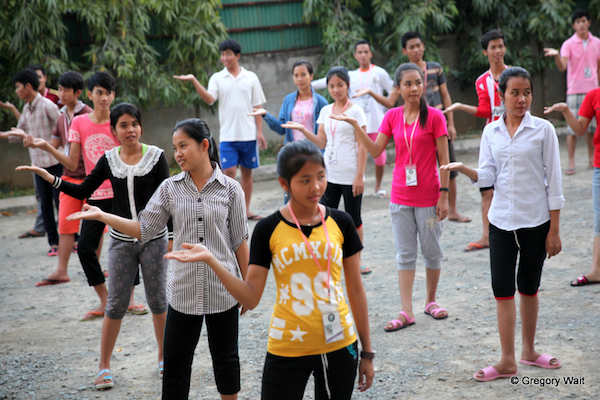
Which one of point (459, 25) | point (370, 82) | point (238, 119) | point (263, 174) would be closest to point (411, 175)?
point (238, 119)

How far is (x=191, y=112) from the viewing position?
1139 cm

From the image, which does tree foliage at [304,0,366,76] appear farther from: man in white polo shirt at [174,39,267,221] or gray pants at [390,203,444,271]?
gray pants at [390,203,444,271]

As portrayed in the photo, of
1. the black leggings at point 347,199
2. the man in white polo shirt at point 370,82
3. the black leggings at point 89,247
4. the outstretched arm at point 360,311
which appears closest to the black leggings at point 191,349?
the outstretched arm at point 360,311

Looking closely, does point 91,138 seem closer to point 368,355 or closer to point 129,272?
point 129,272

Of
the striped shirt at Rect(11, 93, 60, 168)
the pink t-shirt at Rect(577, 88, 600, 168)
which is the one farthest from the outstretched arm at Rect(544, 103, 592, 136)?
the striped shirt at Rect(11, 93, 60, 168)

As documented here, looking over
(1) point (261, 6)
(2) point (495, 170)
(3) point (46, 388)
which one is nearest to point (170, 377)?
(3) point (46, 388)

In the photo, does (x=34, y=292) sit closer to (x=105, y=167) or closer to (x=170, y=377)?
(x=105, y=167)

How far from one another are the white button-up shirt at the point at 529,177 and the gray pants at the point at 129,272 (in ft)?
6.56

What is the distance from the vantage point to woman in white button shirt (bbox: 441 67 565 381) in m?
3.31

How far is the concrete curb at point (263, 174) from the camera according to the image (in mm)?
9117

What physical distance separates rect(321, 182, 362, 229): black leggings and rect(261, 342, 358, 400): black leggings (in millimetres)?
2791

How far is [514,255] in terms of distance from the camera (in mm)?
3352

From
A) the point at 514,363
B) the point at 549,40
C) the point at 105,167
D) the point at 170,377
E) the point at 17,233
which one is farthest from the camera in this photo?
the point at 549,40

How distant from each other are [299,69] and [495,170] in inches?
105
